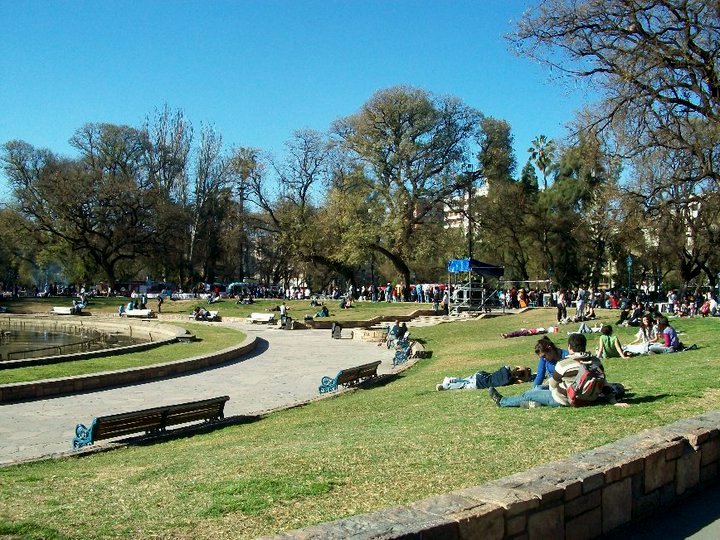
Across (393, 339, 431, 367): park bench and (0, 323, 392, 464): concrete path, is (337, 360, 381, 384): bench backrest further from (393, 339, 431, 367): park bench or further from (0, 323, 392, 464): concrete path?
(393, 339, 431, 367): park bench

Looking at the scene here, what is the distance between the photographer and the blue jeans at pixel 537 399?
8730 mm

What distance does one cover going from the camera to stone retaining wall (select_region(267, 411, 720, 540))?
12.9 feet

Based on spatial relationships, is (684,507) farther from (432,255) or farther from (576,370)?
(432,255)

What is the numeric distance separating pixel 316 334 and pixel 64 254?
3918 cm

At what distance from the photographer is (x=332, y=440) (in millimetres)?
8430

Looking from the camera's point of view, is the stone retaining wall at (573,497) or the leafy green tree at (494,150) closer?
the stone retaining wall at (573,497)

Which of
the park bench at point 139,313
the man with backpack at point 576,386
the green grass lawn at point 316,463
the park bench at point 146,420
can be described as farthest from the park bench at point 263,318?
the man with backpack at point 576,386

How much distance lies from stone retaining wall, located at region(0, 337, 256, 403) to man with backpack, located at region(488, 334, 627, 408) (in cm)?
1113

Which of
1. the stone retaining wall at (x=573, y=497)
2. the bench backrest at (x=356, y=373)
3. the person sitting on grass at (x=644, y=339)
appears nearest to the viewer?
the stone retaining wall at (x=573, y=497)

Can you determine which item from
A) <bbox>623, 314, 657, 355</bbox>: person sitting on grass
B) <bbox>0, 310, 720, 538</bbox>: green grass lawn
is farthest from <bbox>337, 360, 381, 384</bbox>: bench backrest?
<bbox>623, 314, 657, 355</bbox>: person sitting on grass

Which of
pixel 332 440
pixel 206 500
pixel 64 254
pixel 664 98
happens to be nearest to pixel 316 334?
pixel 664 98

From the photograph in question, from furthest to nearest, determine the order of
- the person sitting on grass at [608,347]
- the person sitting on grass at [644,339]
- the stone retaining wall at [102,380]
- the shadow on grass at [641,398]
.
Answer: the person sitting on grass at [644,339] < the person sitting on grass at [608,347] < the stone retaining wall at [102,380] < the shadow on grass at [641,398]

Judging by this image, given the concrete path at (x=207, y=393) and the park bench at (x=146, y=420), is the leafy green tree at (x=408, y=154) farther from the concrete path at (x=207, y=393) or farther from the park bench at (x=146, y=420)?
the park bench at (x=146, y=420)

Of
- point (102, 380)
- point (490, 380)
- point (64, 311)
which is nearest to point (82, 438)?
point (102, 380)
